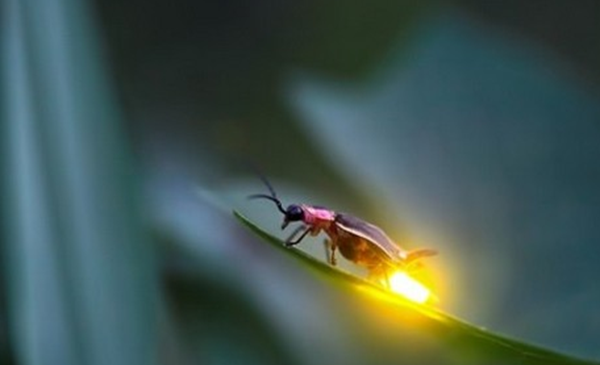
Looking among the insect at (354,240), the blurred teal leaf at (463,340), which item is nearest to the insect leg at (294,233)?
the insect at (354,240)

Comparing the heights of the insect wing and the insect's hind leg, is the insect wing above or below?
above

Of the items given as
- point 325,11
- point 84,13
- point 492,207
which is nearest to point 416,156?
point 492,207

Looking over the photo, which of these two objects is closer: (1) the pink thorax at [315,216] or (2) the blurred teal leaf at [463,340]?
(2) the blurred teal leaf at [463,340]

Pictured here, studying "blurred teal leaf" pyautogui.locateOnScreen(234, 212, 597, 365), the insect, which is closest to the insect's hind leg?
the insect

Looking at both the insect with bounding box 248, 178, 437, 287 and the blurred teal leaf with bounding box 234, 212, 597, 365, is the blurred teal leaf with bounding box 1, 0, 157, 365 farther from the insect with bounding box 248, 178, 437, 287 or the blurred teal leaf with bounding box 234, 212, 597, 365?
the blurred teal leaf with bounding box 234, 212, 597, 365

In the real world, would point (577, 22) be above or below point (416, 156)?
above

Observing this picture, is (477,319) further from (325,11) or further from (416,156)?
(325,11)

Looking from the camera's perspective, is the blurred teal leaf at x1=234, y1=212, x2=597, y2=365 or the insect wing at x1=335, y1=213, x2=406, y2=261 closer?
the blurred teal leaf at x1=234, y1=212, x2=597, y2=365

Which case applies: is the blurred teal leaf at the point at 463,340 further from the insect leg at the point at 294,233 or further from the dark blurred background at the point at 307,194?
the insect leg at the point at 294,233
